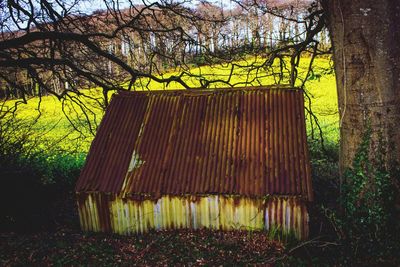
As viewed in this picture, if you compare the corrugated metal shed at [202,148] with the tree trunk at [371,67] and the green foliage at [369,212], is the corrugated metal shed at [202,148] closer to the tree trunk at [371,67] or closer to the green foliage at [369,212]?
Result: the green foliage at [369,212]

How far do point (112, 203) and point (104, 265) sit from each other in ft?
4.83

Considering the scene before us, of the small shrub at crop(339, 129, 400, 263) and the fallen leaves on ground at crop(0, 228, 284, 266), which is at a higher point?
the small shrub at crop(339, 129, 400, 263)

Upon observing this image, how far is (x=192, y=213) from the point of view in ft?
21.3

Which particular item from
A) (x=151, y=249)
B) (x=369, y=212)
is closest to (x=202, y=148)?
(x=151, y=249)

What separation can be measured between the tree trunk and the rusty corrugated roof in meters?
1.33

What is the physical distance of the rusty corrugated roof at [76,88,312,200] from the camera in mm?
6285

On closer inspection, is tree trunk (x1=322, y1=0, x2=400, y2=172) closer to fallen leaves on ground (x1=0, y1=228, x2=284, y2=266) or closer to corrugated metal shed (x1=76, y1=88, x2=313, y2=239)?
corrugated metal shed (x1=76, y1=88, x2=313, y2=239)

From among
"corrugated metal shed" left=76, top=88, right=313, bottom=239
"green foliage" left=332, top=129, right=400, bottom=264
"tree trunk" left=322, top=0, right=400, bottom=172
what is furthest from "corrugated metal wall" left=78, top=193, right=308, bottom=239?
"tree trunk" left=322, top=0, right=400, bottom=172

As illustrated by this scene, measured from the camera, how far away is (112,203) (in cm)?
675

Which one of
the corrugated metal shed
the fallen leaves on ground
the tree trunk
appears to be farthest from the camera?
the corrugated metal shed

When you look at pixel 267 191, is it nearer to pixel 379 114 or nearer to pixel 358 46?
pixel 379 114

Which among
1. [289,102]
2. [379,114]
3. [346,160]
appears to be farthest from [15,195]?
[379,114]

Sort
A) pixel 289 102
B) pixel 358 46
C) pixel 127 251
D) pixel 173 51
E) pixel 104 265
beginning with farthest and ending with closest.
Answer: pixel 173 51, pixel 289 102, pixel 127 251, pixel 104 265, pixel 358 46

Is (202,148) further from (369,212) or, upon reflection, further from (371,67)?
(371,67)
